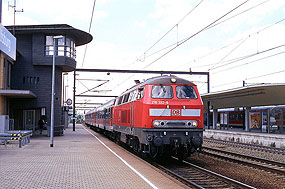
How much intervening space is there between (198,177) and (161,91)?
3773mm

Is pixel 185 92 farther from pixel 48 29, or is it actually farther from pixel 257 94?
pixel 48 29

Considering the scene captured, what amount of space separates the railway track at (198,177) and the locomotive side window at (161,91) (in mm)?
2654

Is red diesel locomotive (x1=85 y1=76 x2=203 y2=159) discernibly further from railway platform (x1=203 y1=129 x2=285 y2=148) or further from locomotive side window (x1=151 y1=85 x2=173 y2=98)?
railway platform (x1=203 y1=129 x2=285 y2=148)

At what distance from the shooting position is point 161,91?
13.6 meters

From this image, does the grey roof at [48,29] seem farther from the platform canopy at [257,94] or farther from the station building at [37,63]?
the platform canopy at [257,94]

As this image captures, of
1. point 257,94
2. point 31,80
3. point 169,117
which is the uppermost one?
point 31,80

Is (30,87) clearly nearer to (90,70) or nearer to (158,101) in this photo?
(90,70)

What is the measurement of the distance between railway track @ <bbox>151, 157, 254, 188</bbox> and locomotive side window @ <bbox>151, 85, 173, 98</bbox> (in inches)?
104

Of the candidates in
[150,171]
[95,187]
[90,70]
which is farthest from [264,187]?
[90,70]

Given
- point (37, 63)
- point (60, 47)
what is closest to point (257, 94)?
point (60, 47)

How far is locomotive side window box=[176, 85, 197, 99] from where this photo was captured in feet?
44.8

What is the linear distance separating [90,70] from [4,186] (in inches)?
1065

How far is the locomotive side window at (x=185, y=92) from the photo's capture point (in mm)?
13649

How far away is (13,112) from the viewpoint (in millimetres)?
30203
